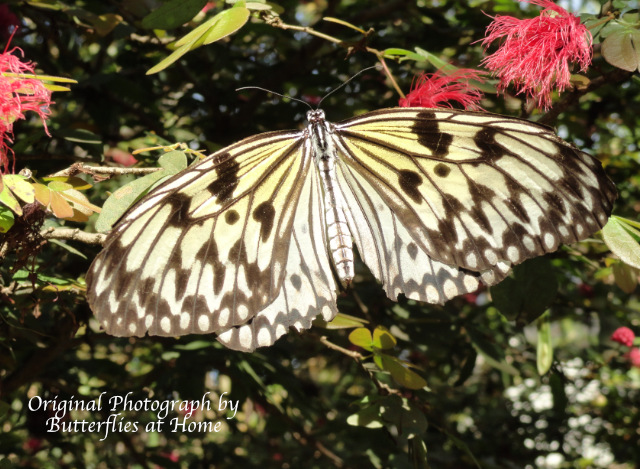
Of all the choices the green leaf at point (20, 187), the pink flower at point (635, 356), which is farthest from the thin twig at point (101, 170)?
the pink flower at point (635, 356)

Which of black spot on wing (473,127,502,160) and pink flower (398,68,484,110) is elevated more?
pink flower (398,68,484,110)

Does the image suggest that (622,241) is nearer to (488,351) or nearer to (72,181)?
(488,351)

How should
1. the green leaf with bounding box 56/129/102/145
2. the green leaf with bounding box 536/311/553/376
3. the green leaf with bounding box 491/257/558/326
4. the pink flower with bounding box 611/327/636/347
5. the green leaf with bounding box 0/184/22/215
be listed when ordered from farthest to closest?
the pink flower with bounding box 611/327/636/347
the green leaf with bounding box 536/311/553/376
the green leaf with bounding box 56/129/102/145
the green leaf with bounding box 491/257/558/326
the green leaf with bounding box 0/184/22/215

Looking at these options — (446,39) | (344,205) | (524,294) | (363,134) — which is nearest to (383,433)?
(524,294)

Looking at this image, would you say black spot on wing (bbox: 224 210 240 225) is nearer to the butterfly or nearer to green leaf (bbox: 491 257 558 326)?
the butterfly

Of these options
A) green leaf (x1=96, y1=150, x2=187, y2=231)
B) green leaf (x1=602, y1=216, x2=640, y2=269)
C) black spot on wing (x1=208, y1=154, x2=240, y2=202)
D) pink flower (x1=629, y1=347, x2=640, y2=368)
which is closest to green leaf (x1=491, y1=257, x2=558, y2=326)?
green leaf (x1=602, y1=216, x2=640, y2=269)

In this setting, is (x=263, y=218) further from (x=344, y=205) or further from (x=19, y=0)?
(x=19, y=0)

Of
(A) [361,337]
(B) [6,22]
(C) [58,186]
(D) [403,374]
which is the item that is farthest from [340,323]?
(B) [6,22]
